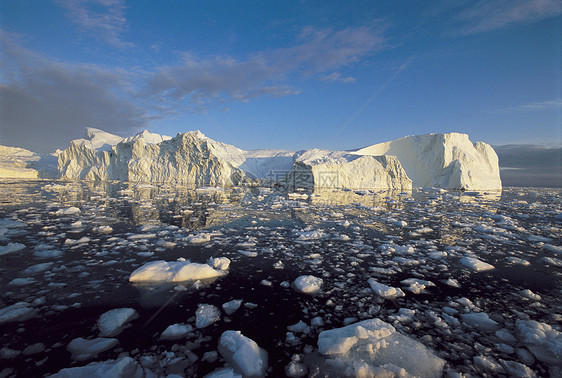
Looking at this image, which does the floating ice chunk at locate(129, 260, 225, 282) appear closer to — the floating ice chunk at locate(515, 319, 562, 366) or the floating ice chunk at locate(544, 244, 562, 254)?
the floating ice chunk at locate(515, 319, 562, 366)

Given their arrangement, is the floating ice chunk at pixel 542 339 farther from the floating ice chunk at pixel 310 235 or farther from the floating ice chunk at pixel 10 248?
the floating ice chunk at pixel 10 248

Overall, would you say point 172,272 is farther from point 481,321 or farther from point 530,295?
point 530,295

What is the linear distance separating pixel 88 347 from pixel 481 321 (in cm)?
320

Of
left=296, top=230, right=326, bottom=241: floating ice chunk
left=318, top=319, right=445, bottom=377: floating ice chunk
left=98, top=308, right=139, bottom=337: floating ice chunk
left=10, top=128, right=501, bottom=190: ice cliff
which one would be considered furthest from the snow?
left=98, top=308, right=139, bottom=337: floating ice chunk

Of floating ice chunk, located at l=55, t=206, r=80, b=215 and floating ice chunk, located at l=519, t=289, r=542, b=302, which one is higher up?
floating ice chunk, located at l=55, t=206, r=80, b=215

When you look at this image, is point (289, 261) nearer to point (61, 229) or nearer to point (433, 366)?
point (433, 366)

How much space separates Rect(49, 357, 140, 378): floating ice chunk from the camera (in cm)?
142

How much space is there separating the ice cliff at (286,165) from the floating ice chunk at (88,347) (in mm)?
19122

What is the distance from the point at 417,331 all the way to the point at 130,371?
2.14 m

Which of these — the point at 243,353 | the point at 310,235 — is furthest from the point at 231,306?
the point at 310,235

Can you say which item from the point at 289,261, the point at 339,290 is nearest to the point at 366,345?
the point at 339,290

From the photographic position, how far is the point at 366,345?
1756 millimetres

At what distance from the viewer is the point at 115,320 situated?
78.4 inches

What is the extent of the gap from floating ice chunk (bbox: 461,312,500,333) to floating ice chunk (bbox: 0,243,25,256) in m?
5.73
